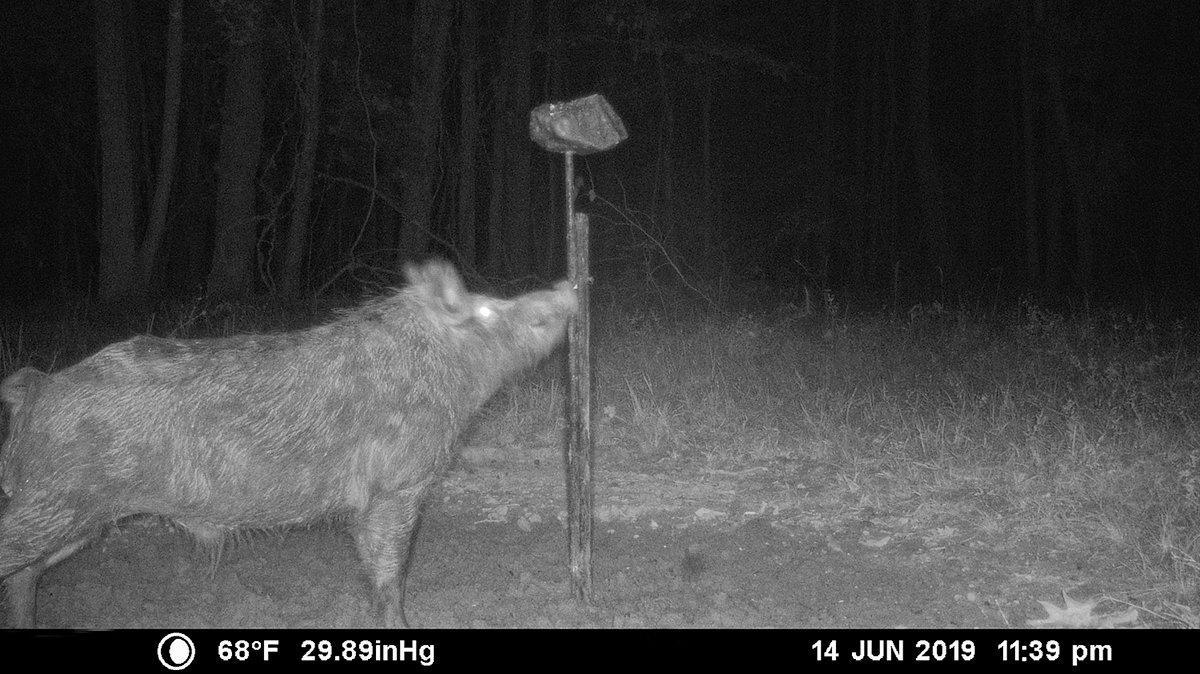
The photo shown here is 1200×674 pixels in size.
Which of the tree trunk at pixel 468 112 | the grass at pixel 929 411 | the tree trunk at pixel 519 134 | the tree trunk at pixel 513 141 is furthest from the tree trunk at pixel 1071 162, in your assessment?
the tree trunk at pixel 468 112

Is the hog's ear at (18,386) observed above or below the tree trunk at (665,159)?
below

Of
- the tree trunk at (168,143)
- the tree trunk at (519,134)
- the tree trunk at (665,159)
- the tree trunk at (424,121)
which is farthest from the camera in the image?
the tree trunk at (665,159)

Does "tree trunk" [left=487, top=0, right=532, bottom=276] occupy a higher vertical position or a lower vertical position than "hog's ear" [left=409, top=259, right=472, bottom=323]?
higher

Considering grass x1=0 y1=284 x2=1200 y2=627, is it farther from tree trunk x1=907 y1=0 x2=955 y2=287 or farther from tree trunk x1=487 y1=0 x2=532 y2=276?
tree trunk x1=907 y1=0 x2=955 y2=287

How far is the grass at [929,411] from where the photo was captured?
5270 mm

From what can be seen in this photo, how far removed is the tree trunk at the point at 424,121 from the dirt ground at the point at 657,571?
10.0 metres

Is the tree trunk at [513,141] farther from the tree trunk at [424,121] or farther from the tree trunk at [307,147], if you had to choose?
the tree trunk at [307,147]

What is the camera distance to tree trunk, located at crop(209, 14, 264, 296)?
53.8ft

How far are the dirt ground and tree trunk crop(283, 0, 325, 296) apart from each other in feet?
33.9

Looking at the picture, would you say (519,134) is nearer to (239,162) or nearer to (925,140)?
(239,162)

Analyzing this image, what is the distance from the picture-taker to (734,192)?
1463 inches

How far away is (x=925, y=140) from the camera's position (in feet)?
85.6

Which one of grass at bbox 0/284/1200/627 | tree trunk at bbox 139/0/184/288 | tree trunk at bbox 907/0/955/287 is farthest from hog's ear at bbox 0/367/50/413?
tree trunk at bbox 907/0/955/287
